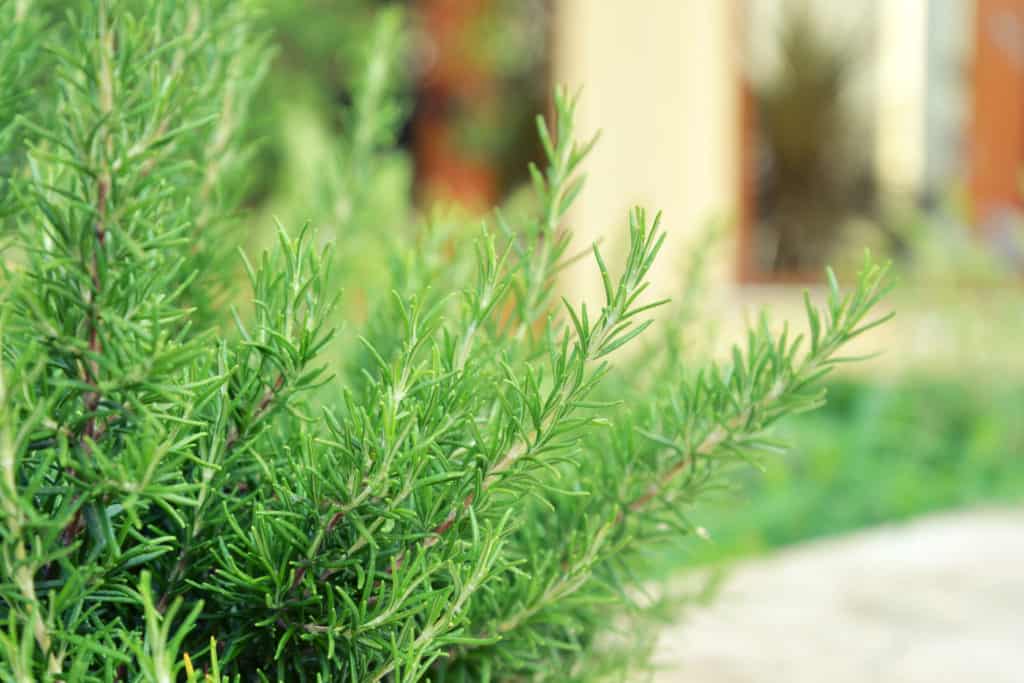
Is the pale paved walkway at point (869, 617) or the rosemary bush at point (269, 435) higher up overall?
the rosemary bush at point (269, 435)

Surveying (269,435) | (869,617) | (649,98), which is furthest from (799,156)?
(269,435)

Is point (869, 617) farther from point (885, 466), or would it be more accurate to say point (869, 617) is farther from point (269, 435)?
point (885, 466)

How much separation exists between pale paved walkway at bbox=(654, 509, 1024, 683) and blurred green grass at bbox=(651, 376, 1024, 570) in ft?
2.71

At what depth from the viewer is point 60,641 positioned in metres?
0.37

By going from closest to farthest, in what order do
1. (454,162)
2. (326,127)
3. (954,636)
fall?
(954,636) < (326,127) < (454,162)

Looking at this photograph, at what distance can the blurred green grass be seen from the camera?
2.91 metres

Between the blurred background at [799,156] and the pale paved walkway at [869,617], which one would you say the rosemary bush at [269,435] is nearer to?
the pale paved walkway at [869,617]

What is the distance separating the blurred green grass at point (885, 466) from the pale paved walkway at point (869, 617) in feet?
2.71

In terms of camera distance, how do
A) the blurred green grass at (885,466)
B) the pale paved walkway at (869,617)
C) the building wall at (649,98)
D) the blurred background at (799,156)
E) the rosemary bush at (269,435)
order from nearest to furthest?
1. the rosemary bush at (269,435)
2. the pale paved walkway at (869,617)
3. the blurred green grass at (885,466)
4. the blurred background at (799,156)
5. the building wall at (649,98)

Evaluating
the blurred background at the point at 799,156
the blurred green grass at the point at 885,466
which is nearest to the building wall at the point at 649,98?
the blurred background at the point at 799,156

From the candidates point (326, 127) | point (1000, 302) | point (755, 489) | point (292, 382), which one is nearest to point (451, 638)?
point (292, 382)

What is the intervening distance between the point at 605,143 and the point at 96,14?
5457 millimetres

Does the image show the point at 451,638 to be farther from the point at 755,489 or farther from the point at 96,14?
the point at 755,489

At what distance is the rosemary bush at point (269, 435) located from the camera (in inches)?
13.7
